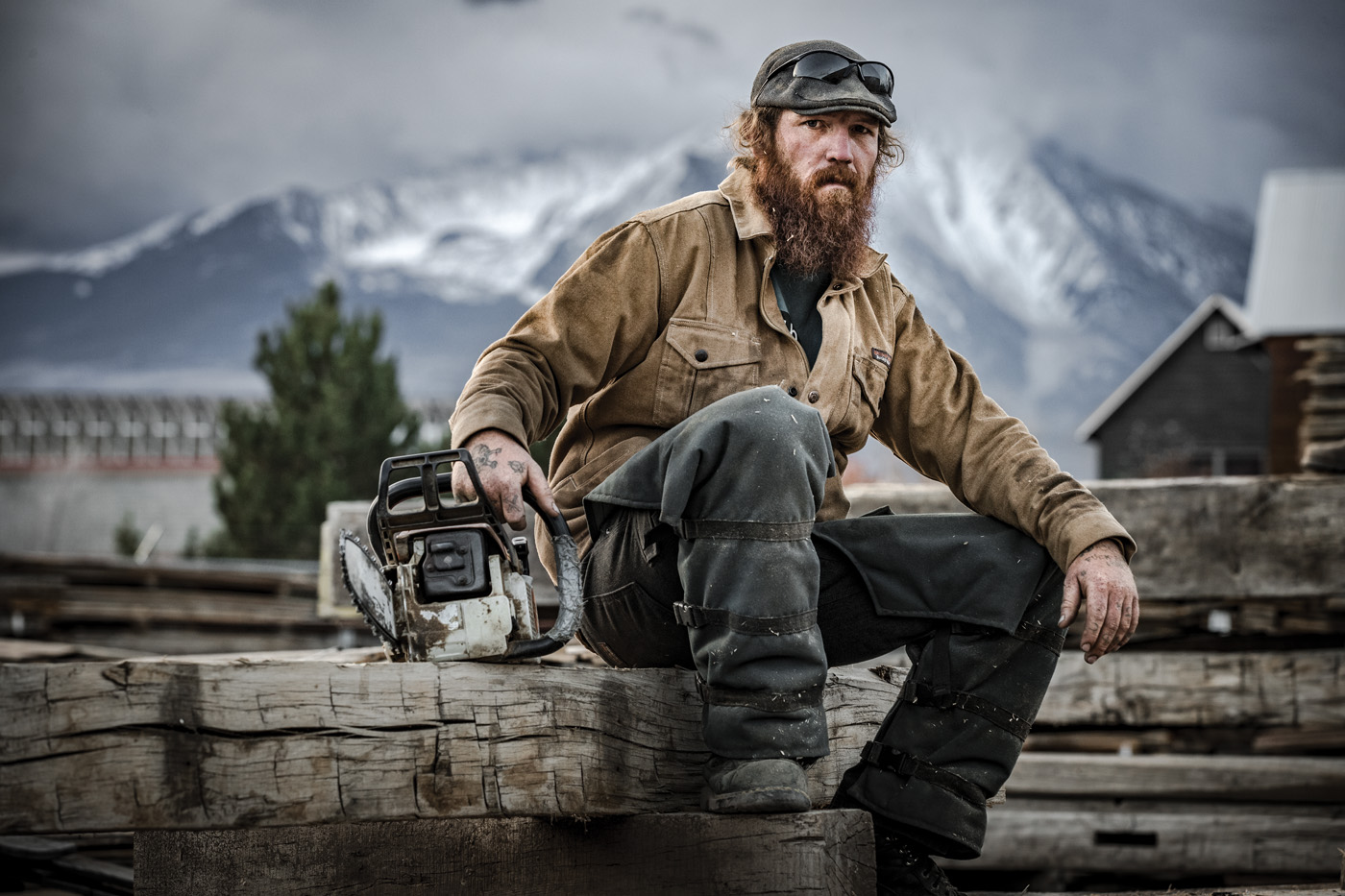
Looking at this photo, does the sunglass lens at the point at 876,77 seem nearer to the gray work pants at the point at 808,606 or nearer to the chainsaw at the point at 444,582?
the gray work pants at the point at 808,606

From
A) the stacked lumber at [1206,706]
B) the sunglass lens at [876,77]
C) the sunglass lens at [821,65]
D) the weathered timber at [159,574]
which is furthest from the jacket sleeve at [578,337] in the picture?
the weathered timber at [159,574]

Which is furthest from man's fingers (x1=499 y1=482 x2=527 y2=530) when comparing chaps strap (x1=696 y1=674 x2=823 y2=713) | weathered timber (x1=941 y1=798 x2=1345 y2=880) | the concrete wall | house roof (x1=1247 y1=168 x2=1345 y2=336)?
the concrete wall

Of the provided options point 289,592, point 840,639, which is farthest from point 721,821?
point 289,592

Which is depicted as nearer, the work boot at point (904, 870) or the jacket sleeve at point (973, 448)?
the work boot at point (904, 870)

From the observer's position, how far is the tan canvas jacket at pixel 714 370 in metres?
2.62

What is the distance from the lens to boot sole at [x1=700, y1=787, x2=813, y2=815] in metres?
2.08

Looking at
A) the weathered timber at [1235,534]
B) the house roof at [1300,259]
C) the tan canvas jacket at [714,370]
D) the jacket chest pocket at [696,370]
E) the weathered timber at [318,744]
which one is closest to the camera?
the weathered timber at [318,744]

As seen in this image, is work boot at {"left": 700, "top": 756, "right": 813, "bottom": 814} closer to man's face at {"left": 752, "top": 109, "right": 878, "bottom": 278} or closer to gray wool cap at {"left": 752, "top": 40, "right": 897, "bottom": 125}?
man's face at {"left": 752, "top": 109, "right": 878, "bottom": 278}

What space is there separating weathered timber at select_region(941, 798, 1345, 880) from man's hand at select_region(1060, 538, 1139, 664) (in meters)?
2.45

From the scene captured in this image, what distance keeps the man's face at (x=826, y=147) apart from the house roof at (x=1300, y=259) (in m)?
16.8

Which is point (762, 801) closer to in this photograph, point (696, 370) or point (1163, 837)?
point (696, 370)

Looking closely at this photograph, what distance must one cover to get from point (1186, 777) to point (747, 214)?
10.4ft

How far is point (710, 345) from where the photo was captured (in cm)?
275

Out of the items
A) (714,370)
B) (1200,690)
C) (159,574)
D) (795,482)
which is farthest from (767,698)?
(159,574)
